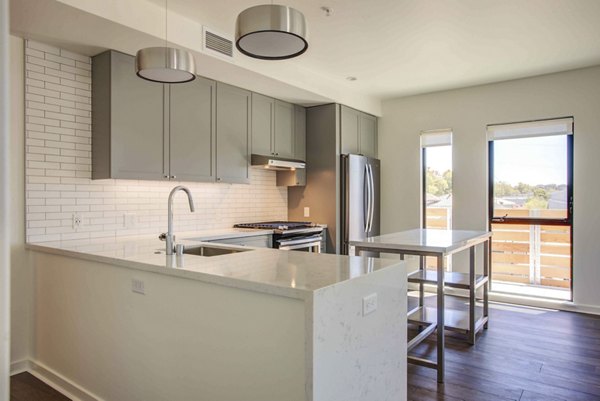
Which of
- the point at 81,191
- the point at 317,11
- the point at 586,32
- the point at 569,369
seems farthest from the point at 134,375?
the point at 586,32

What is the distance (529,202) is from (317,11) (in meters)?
3.53

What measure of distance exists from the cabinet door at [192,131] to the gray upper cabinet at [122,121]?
0.57 ft

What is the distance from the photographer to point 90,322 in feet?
8.41

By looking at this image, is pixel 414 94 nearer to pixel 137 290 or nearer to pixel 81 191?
pixel 81 191

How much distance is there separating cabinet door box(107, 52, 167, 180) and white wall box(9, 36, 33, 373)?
617 mm

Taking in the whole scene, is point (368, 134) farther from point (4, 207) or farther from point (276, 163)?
point (4, 207)

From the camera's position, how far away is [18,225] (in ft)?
9.95

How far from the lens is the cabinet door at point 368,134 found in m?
5.63

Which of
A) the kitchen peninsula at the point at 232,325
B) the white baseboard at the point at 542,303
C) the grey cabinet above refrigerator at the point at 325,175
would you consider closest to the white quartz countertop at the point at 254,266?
the kitchen peninsula at the point at 232,325

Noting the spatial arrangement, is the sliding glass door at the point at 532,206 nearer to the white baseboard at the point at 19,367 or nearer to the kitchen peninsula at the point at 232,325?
the kitchen peninsula at the point at 232,325

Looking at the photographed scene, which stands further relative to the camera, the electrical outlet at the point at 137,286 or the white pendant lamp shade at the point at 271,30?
the electrical outlet at the point at 137,286

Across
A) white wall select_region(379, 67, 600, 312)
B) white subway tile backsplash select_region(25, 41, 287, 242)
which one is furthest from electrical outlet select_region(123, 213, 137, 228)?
white wall select_region(379, 67, 600, 312)

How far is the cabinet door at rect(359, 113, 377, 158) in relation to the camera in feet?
18.5

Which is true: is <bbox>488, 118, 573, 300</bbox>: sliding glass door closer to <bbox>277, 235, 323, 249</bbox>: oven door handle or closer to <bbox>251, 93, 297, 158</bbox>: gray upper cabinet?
<bbox>277, 235, 323, 249</bbox>: oven door handle
